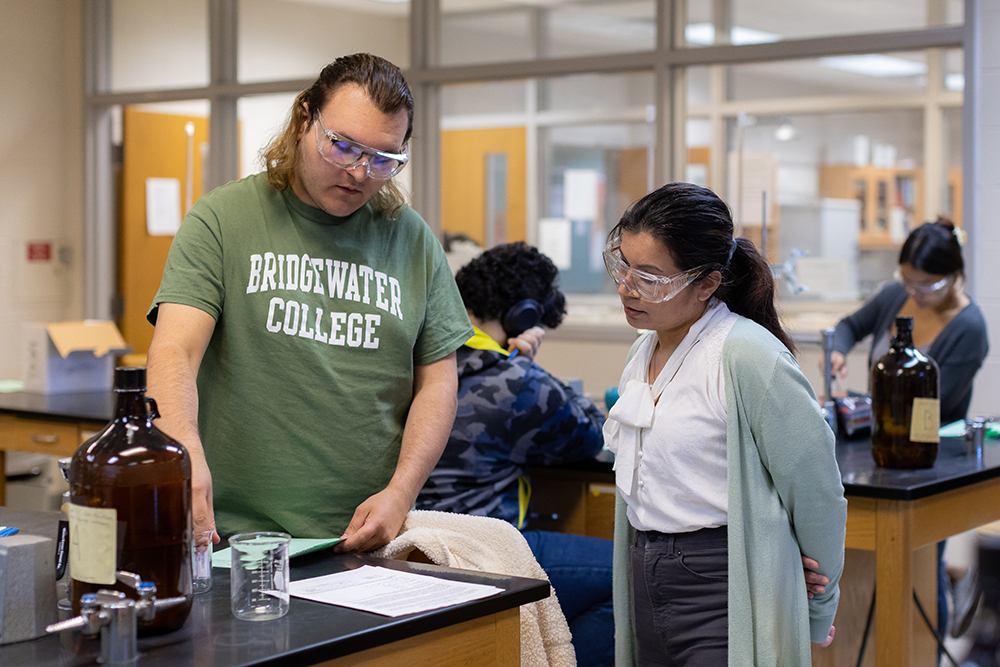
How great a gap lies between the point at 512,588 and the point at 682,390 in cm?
43

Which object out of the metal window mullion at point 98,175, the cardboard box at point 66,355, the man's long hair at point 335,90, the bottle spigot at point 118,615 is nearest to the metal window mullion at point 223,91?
the metal window mullion at point 98,175

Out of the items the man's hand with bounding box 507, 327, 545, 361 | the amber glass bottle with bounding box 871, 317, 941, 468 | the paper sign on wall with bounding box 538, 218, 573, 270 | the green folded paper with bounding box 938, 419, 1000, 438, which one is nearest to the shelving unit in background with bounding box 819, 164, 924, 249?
the paper sign on wall with bounding box 538, 218, 573, 270

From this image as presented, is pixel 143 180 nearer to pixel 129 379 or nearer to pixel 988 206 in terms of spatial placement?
pixel 988 206

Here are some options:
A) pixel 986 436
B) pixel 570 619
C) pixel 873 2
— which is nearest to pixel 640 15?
pixel 873 2

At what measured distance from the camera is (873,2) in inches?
163

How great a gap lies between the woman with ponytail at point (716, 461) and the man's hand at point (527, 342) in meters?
0.89

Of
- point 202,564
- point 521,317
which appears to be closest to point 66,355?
point 521,317

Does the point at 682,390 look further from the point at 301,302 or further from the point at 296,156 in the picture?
the point at 296,156

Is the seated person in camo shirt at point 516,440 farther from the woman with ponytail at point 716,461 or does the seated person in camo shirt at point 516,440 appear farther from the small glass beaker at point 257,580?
the small glass beaker at point 257,580

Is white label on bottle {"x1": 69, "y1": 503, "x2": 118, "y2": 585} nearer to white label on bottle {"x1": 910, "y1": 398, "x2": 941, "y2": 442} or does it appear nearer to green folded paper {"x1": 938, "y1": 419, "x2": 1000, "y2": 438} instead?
white label on bottle {"x1": 910, "y1": 398, "x2": 941, "y2": 442}

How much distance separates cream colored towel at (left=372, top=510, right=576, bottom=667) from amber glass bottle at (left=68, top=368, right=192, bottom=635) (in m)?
0.54

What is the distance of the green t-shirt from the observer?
5.78ft

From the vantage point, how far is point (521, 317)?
2.67 metres

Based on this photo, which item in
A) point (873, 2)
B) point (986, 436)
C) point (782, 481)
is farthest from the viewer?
point (873, 2)
